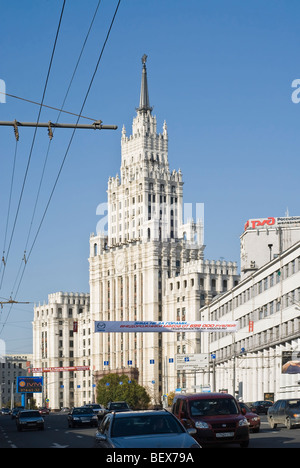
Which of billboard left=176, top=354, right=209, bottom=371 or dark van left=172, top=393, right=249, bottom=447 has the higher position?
dark van left=172, top=393, right=249, bottom=447

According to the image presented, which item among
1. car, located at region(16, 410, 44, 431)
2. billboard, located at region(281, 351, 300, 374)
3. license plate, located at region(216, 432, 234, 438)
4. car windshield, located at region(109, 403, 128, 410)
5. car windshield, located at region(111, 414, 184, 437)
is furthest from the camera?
billboard, located at region(281, 351, 300, 374)

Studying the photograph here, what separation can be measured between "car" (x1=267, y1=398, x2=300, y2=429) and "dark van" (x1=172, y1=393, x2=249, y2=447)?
43.8ft

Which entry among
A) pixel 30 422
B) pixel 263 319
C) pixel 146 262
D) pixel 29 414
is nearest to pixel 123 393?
pixel 146 262

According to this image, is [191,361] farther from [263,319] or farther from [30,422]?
[30,422]

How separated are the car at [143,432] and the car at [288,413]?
21412 mm

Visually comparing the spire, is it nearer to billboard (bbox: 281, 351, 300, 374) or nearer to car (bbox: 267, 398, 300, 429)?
billboard (bbox: 281, 351, 300, 374)

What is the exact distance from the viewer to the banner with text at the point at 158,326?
80.2 m

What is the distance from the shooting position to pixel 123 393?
13450 centimetres

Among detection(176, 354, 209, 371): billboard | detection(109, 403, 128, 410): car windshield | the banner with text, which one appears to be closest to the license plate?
detection(109, 403, 128, 410): car windshield

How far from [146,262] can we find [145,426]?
464 ft

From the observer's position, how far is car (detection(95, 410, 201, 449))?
54.9 feet

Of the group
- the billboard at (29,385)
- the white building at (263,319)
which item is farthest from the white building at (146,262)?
the white building at (263,319)

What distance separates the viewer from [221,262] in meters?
153
